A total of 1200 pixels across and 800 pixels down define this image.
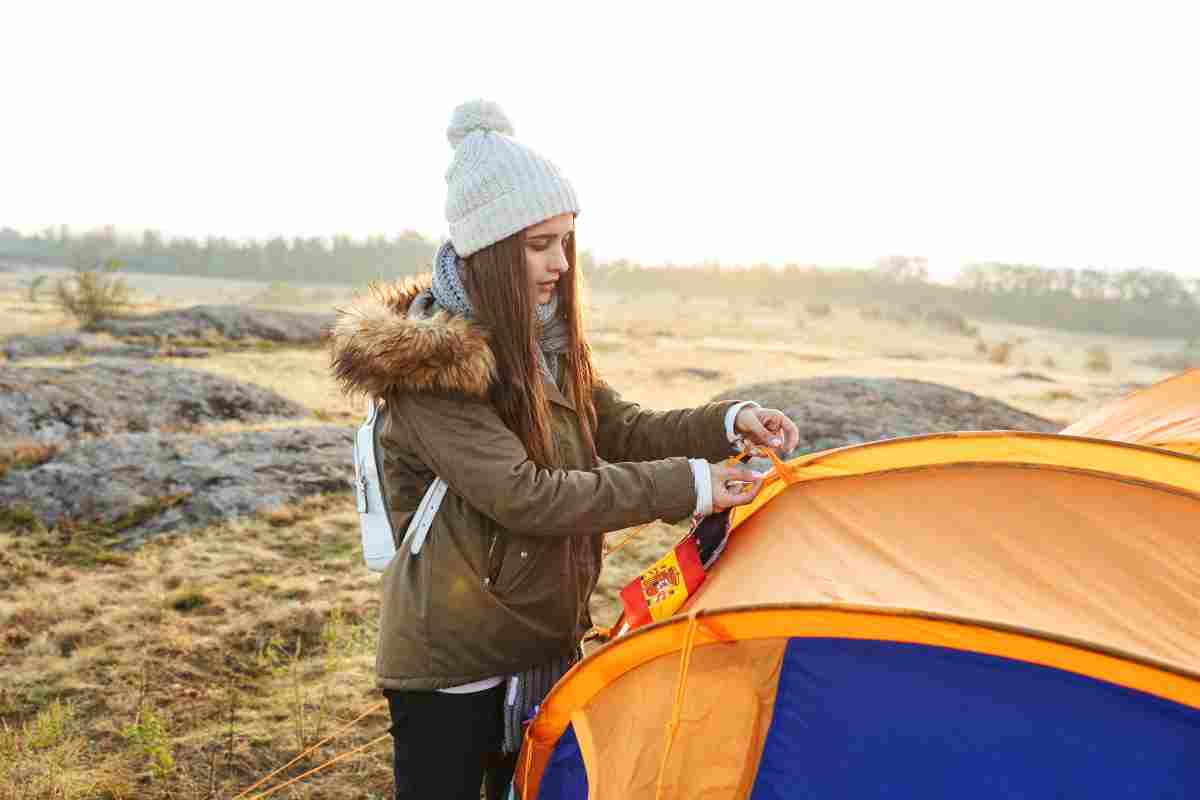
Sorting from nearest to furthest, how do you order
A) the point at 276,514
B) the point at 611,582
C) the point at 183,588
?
the point at 183,588
the point at 611,582
the point at 276,514

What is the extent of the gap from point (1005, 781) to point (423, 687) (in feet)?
4.51

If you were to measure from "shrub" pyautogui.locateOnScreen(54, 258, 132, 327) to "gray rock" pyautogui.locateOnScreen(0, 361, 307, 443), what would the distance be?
10587 millimetres

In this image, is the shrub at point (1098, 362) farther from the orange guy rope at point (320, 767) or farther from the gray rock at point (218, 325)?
the orange guy rope at point (320, 767)

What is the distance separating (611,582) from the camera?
6.02m

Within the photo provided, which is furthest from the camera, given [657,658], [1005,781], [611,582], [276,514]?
[276,514]

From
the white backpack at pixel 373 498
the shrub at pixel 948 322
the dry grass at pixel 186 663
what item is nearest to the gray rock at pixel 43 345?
the dry grass at pixel 186 663

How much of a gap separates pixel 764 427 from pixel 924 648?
2.89 feet

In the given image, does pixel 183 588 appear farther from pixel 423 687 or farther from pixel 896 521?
pixel 896 521

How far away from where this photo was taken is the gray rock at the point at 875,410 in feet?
26.5

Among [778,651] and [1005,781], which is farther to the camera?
[778,651]

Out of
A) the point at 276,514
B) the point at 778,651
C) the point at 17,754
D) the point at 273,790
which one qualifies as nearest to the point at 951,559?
A: the point at 778,651

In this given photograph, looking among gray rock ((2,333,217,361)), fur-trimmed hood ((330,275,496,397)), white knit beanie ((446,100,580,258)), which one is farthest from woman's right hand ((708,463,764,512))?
gray rock ((2,333,217,361))

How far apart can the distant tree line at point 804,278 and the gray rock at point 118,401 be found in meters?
30.3

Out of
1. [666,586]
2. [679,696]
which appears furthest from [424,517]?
[679,696]
